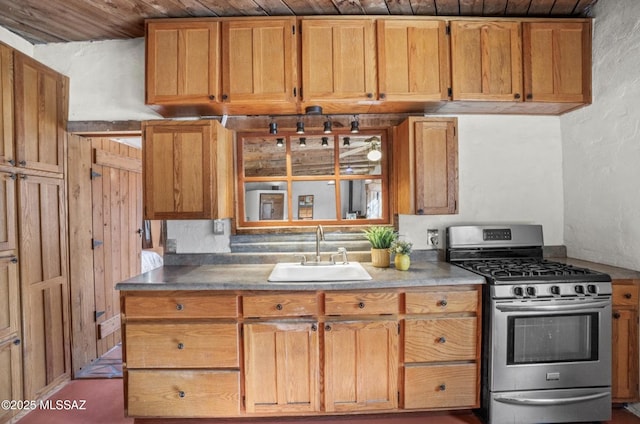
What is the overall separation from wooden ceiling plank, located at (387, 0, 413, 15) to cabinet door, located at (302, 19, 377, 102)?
154mm

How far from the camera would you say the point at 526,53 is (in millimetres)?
2348

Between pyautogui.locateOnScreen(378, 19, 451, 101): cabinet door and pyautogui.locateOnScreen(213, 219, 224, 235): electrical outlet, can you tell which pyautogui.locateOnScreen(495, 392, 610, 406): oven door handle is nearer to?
pyautogui.locateOnScreen(378, 19, 451, 101): cabinet door

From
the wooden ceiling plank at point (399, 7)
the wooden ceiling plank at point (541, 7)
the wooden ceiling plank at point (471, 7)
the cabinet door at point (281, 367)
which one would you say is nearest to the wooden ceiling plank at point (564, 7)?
the wooden ceiling plank at point (541, 7)

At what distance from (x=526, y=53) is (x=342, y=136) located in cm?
137

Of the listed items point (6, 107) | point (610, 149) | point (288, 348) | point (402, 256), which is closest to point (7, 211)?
point (6, 107)

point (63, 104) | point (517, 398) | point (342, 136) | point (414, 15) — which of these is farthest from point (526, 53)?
point (63, 104)

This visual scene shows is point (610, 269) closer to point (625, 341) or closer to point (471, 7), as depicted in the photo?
point (625, 341)

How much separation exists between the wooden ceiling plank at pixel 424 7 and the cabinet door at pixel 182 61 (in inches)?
50.8

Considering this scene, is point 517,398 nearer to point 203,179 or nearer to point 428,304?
point 428,304

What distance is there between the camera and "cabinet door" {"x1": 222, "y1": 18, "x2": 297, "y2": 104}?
2262mm

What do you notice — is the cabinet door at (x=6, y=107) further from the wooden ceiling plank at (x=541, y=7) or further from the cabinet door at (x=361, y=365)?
the wooden ceiling plank at (x=541, y=7)

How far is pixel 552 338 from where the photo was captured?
2.05 meters

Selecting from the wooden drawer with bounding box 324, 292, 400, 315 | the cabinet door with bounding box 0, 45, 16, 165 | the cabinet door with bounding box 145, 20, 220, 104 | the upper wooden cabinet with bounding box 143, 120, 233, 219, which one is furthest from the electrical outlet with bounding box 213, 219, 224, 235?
the cabinet door with bounding box 0, 45, 16, 165

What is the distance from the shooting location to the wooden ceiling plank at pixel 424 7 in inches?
87.2
